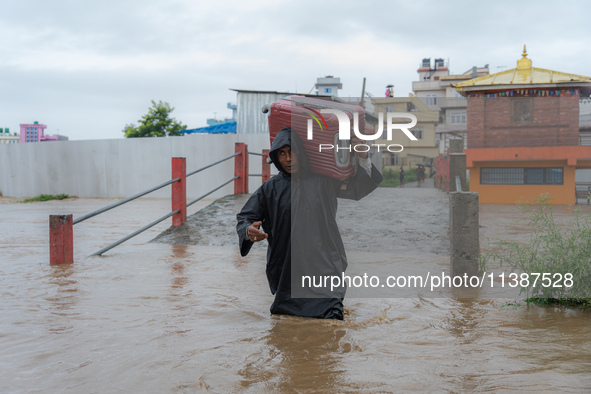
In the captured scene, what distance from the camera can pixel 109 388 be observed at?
291 centimetres

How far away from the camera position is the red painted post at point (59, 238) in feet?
22.5

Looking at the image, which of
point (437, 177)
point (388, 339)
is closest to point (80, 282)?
point (388, 339)

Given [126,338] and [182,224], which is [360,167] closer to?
[126,338]

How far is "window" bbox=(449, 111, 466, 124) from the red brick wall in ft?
73.7

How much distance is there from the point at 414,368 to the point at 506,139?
745 inches

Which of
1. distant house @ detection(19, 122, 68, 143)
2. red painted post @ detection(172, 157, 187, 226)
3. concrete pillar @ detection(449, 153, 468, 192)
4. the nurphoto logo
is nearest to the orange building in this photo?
concrete pillar @ detection(449, 153, 468, 192)

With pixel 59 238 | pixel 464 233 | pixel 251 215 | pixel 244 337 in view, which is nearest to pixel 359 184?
pixel 251 215

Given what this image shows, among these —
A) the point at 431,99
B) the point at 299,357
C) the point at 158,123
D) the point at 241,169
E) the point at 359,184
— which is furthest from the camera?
the point at 431,99

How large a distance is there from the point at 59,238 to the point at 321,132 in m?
4.06

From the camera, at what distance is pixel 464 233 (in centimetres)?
582

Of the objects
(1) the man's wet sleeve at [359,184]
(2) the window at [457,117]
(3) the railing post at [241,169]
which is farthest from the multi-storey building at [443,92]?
(1) the man's wet sleeve at [359,184]

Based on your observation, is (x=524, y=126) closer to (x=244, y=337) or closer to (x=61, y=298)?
(x=61, y=298)

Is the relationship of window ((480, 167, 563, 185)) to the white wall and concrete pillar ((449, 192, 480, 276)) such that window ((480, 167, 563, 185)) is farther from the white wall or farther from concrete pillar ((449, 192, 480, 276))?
concrete pillar ((449, 192, 480, 276))

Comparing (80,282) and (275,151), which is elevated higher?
(275,151)
